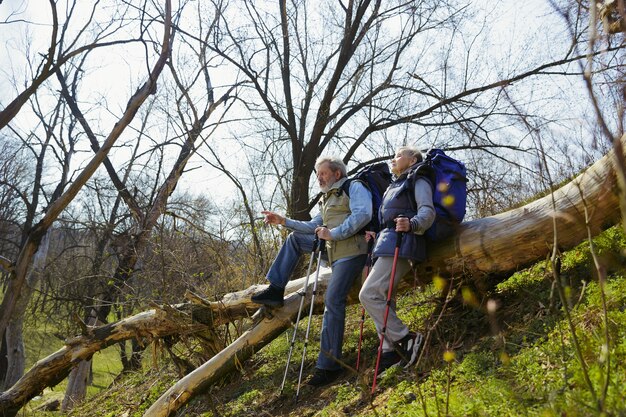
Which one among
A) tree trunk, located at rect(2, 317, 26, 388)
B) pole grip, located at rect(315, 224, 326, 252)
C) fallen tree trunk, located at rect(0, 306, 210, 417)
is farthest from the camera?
tree trunk, located at rect(2, 317, 26, 388)

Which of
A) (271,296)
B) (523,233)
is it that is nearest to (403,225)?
(523,233)

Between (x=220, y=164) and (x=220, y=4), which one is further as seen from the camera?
(x=220, y=4)

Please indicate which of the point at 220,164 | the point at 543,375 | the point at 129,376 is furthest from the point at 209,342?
the point at 220,164

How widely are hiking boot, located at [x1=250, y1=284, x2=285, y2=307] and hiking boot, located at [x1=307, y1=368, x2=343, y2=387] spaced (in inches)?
37.2

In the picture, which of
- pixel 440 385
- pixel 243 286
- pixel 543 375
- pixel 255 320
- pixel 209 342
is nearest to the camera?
pixel 543 375

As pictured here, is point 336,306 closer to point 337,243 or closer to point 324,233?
point 337,243

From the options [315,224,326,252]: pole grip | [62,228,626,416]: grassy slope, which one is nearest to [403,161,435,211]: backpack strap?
[62,228,626,416]: grassy slope

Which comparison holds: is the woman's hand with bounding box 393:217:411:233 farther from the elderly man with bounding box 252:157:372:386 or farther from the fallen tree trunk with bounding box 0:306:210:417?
the fallen tree trunk with bounding box 0:306:210:417

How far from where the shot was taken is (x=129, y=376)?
29.4ft

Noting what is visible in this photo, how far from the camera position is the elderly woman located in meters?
4.67

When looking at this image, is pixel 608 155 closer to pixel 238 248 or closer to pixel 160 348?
pixel 160 348

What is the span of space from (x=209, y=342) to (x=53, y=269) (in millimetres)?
8587

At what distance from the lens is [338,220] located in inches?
217

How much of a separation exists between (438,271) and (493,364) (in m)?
1.27
